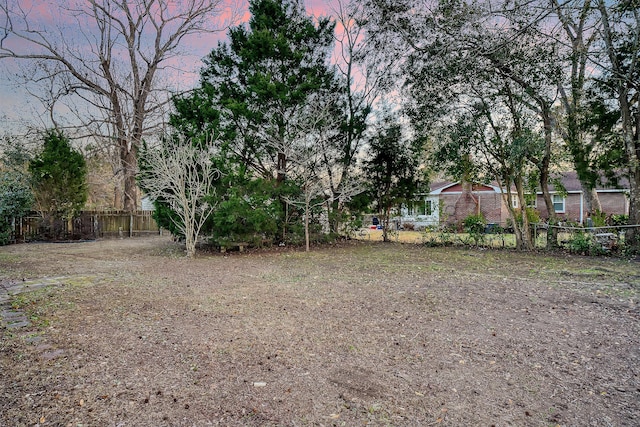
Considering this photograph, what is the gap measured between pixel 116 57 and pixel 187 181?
1294cm

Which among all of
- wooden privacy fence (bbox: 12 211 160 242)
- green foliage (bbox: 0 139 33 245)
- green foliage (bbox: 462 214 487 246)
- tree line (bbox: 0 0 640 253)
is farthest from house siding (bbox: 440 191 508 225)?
green foliage (bbox: 0 139 33 245)

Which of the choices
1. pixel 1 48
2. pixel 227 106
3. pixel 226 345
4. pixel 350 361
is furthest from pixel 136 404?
pixel 1 48

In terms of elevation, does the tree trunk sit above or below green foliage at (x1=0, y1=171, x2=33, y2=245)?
above

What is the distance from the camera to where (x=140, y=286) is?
237 inches

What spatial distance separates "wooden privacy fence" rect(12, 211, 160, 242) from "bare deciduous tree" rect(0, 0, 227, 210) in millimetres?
2073

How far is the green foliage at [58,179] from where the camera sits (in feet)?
44.6

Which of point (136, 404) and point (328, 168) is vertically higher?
point (328, 168)

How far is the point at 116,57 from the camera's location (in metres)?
18.2

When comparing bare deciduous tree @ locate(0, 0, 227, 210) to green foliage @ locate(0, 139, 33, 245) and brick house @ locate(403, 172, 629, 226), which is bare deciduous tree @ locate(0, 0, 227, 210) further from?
brick house @ locate(403, 172, 629, 226)

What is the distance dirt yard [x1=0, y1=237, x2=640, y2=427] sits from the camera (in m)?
2.29

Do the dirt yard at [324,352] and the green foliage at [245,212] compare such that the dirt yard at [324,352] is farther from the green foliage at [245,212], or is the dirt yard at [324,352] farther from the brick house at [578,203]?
the brick house at [578,203]

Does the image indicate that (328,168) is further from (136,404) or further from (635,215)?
(136,404)

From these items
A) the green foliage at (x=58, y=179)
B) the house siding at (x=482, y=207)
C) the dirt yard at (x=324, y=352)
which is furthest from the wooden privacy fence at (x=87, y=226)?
the house siding at (x=482, y=207)

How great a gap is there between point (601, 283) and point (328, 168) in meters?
7.82
